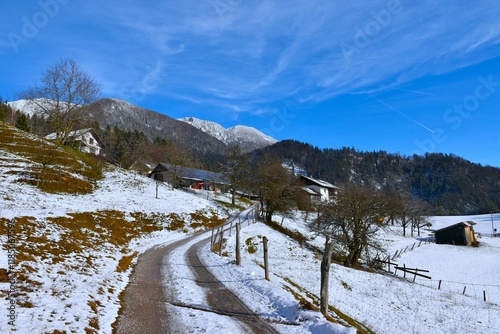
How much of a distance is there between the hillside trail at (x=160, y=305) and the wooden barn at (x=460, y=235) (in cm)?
7447

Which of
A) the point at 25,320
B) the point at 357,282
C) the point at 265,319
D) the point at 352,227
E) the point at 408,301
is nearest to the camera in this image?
the point at 25,320

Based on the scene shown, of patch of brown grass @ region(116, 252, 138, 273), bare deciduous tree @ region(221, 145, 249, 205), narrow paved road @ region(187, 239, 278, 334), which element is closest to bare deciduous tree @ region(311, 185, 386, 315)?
narrow paved road @ region(187, 239, 278, 334)

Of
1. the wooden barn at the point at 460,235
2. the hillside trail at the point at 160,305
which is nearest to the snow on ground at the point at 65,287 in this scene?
the hillside trail at the point at 160,305

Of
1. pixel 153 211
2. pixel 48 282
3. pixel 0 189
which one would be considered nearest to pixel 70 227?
pixel 48 282

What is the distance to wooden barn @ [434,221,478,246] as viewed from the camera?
70.0 m

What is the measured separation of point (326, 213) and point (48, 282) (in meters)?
36.5

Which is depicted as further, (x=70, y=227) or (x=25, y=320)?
(x=70, y=227)

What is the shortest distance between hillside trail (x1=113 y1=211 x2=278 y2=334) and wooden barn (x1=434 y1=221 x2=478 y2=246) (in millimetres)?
74471

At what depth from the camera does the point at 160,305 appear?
36.3ft

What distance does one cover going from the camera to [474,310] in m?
22.8

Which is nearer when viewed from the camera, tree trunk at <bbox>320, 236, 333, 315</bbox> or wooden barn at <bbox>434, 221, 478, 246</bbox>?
tree trunk at <bbox>320, 236, 333, 315</bbox>

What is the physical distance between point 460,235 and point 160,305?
8029 centimetres

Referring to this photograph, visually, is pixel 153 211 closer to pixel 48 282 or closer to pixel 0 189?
pixel 0 189

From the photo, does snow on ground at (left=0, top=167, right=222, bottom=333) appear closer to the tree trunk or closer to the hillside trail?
the hillside trail
